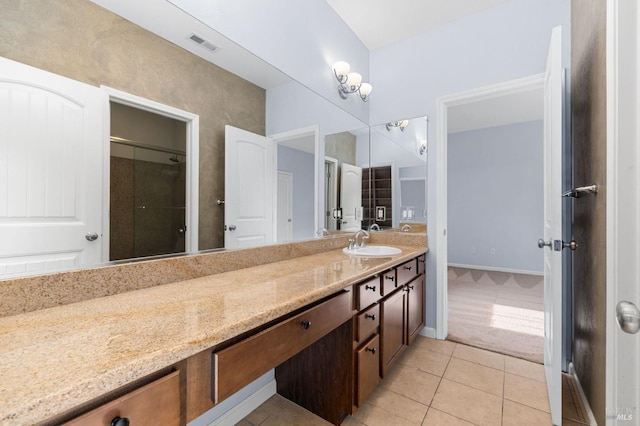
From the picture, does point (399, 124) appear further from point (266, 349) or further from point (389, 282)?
point (266, 349)

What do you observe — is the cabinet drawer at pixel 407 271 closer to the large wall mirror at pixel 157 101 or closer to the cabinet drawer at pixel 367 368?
the cabinet drawer at pixel 367 368

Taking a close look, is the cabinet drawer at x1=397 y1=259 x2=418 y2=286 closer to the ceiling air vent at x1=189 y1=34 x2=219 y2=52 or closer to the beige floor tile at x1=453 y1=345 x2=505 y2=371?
the beige floor tile at x1=453 y1=345 x2=505 y2=371

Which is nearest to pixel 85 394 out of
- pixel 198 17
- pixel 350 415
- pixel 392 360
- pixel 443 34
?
pixel 350 415

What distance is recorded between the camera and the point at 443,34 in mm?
2486

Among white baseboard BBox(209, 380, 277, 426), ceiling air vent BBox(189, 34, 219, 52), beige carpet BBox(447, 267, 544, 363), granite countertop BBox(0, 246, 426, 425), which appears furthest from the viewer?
beige carpet BBox(447, 267, 544, 363)

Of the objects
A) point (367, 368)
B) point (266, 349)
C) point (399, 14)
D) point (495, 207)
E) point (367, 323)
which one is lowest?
point (367, 368)

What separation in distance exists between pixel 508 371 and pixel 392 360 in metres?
0.85

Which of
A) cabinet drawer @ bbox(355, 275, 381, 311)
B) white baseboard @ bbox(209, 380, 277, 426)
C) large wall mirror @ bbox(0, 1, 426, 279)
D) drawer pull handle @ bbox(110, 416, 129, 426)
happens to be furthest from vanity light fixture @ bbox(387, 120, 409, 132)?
drawer pull handle @ bbox(110, 416, 129, 426)

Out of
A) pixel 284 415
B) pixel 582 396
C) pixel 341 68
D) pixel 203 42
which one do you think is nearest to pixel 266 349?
pixel 284 415

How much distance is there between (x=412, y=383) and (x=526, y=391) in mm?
677

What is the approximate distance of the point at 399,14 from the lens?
94.0 inches

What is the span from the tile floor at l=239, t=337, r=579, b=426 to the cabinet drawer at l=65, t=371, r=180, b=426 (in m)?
1.06

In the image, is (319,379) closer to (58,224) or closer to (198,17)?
(58,224)

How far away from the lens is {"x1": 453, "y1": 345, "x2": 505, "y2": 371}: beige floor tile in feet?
6.80
